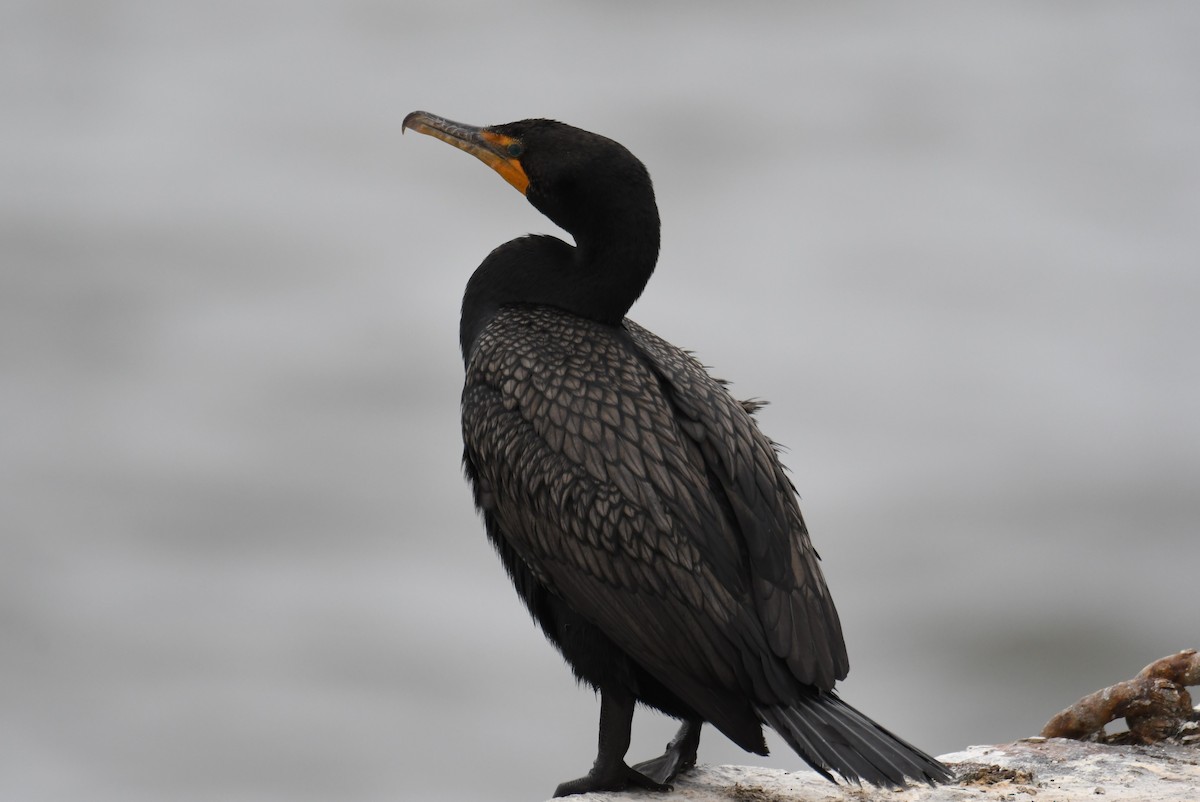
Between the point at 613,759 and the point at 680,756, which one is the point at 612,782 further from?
the point at 680,756

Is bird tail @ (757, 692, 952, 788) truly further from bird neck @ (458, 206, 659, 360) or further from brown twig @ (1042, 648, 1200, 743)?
bird neck @ (458, 206, 659, 360)

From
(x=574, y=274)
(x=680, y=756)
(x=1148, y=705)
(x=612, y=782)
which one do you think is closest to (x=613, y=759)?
(x=612, y=782)

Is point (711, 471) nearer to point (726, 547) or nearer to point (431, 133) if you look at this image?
point (726, 547)

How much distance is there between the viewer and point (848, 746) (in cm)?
571

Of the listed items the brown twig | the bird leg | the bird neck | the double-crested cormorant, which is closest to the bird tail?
the double-crested cormorant

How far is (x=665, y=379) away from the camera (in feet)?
22.6

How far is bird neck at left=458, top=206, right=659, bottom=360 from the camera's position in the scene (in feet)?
23.1

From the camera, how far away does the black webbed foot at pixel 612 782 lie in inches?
252

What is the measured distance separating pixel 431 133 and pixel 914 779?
362 cm

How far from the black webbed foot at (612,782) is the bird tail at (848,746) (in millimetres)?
724

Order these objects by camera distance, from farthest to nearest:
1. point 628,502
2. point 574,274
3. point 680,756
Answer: point 574,274, point 680,756, point 628,502

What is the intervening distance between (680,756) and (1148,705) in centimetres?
189

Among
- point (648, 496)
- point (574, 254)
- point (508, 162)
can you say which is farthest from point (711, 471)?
point (508, 162)

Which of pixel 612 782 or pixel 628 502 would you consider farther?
pixel 612 782
